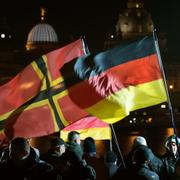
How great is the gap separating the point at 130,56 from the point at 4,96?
1.52 metres

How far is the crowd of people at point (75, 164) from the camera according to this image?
438cm

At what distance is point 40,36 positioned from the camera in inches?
3056

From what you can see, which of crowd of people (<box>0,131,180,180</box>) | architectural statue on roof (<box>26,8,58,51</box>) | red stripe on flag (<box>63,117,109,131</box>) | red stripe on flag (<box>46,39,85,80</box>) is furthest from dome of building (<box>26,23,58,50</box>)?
red stripe on flag (<box>46,39,85,80</box>)

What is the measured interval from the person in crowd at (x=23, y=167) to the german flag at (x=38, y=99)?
1556 millimetres

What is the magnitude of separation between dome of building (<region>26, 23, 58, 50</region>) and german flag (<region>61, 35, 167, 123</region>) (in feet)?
233

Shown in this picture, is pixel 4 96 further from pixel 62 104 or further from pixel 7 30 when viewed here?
pixel 7 30

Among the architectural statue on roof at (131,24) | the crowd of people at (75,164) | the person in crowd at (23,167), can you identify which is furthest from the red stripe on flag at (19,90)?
the architectural statue on roof at (131,24)

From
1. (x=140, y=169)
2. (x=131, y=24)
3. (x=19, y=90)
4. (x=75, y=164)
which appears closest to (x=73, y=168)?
(x=75, y=164)

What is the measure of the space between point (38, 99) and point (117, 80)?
92cm

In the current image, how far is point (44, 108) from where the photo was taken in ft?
20.0

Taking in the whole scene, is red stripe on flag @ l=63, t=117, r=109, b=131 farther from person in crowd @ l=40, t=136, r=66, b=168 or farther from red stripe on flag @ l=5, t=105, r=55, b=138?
person in crowd @ l=40, t=136, r=66, b=168

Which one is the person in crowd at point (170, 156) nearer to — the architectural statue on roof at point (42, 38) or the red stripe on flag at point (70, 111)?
the red stripe on flag at point (70, 111)

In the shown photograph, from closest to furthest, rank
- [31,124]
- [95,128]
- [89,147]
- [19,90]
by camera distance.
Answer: [31,124], [19,90], [89,147], [95,128]

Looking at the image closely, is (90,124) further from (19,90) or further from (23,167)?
(23,167)
